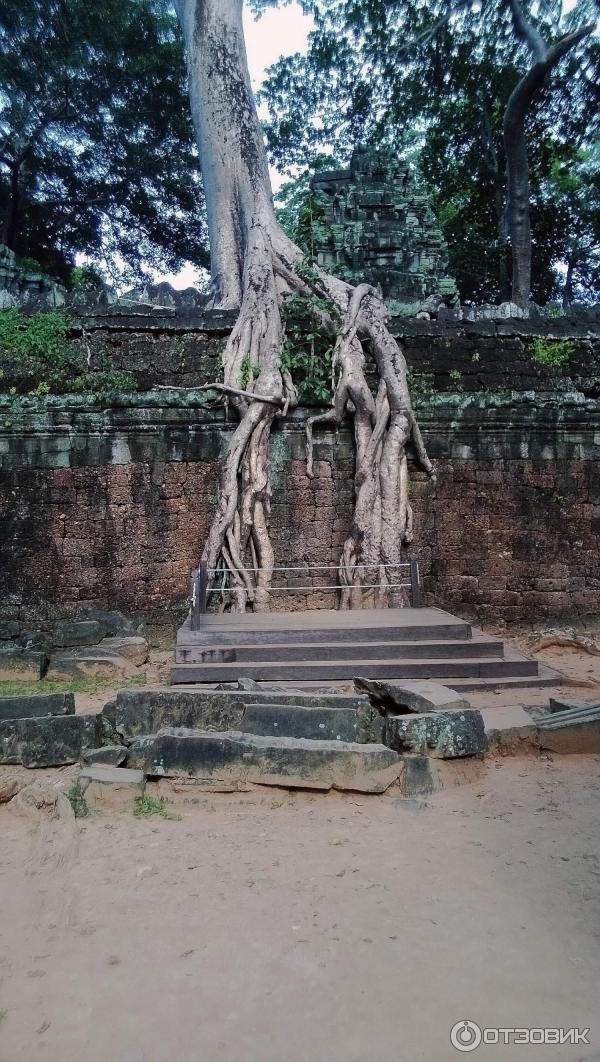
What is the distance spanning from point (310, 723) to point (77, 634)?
2821 millimetres

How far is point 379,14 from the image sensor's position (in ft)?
42.4

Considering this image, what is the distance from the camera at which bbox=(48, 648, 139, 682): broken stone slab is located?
492 centimetres

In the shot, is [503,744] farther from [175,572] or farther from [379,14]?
[379,14]

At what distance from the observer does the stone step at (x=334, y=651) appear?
4426 millimetres

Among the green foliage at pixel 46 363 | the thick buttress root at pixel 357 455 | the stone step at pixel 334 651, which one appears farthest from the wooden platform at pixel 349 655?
the green foliage at pixel 46 363

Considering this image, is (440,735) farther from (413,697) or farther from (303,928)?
(303,928)

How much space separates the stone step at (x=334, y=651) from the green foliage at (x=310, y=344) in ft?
8.04

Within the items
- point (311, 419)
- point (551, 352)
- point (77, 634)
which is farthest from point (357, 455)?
point (77, 634)

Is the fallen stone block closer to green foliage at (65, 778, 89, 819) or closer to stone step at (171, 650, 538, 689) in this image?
stone step at (171, 650, 538, 689)

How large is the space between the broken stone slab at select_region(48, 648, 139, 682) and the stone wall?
0.86 m

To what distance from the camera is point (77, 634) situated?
5484mm

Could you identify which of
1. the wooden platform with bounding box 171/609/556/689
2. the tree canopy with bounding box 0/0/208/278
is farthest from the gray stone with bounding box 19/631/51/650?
the tree canopy with bounding box 0/0/208/278

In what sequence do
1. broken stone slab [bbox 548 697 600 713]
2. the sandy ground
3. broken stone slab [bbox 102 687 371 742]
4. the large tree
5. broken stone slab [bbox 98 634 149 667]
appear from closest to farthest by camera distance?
the sandy ground, broken stone slab [bbox 102 687 371 742], broken stone slab [bbox 548 697 600 713], broken stone slab [bbox 98 634 149 667], the large tree

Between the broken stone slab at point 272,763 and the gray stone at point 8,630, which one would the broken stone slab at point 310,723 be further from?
the gray stone at point 8,630
